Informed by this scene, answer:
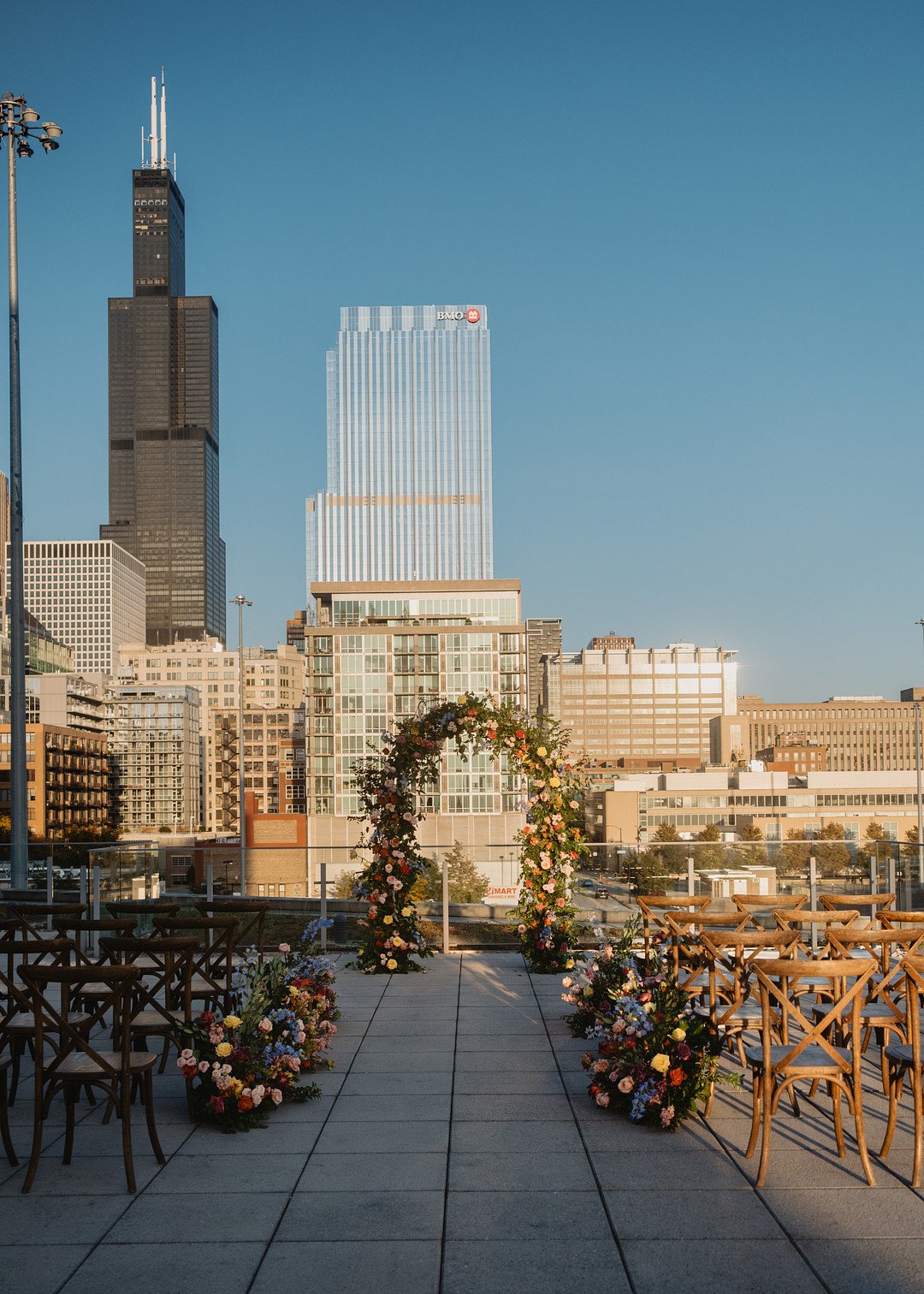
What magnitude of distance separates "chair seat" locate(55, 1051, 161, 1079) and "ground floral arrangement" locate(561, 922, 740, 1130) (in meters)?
2.53

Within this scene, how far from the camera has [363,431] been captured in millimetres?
146625

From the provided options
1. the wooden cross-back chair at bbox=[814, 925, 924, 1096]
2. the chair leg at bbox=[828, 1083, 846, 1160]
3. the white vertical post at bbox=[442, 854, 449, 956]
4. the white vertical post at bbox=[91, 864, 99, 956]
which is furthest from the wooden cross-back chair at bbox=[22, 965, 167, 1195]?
the white vertical post at bbox=[442, 854, 449, 956]

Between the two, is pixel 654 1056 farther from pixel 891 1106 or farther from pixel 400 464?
pixel 400 464

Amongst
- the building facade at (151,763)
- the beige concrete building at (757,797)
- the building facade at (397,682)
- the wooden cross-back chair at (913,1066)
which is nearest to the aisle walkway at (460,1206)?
the wooden cross-back chair at (913,1066)

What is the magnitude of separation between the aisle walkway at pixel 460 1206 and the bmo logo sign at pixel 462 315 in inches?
5989

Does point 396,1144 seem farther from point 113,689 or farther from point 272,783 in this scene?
point 113,689

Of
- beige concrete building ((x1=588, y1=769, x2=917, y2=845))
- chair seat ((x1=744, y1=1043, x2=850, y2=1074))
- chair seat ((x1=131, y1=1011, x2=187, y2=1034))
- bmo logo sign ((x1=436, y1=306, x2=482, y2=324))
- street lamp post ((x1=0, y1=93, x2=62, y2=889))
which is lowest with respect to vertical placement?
beige concrete building ((x1=588, y1=769, x2=917, y2=845))

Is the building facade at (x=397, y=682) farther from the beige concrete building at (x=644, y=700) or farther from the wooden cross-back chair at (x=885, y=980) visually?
the beige concrete building at (x=644, y=700)

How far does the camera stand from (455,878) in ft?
47.9

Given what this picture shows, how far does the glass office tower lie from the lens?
146 m

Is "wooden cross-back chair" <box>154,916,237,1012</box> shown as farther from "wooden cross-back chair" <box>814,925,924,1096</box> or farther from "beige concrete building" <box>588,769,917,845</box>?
"beige concrete building" <box>588,769,917,845</box>

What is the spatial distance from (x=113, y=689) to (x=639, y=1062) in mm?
157736

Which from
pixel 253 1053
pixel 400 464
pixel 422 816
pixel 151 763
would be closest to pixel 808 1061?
pixel 253 1053

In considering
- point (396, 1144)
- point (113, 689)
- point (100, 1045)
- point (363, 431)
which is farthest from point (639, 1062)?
point (113, 689)
